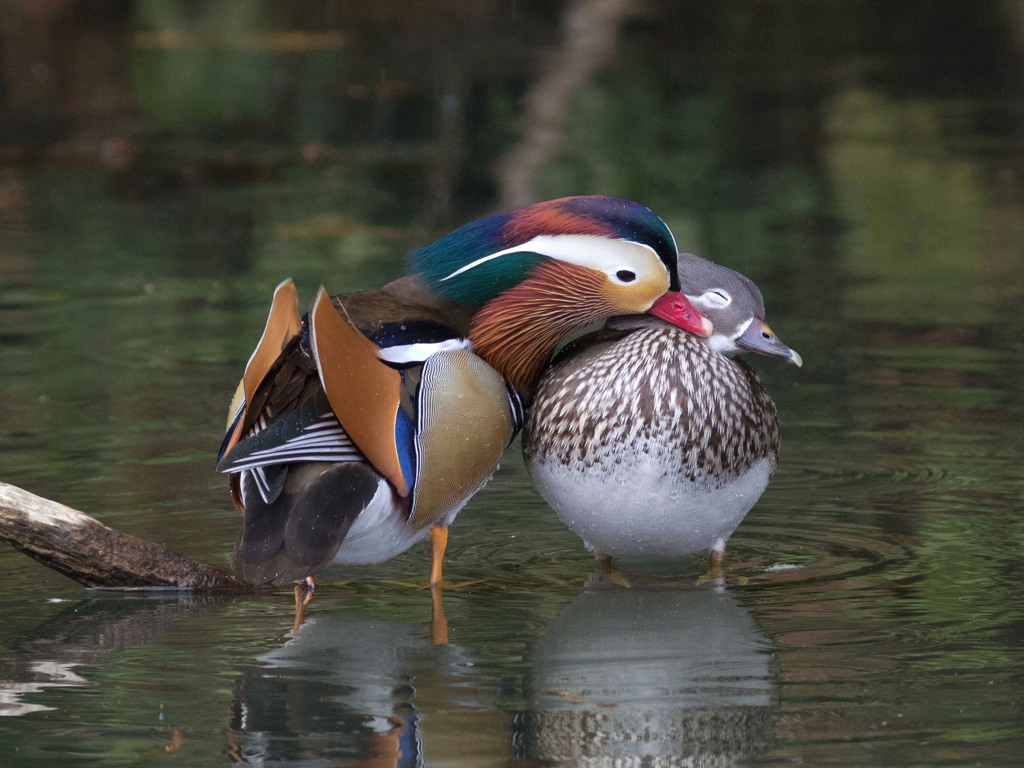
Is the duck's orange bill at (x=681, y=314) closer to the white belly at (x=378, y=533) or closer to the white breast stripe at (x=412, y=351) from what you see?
the white breast stripe at (x=412, y=351)

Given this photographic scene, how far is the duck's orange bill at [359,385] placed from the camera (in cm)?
367

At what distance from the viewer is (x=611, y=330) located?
454 centimetres

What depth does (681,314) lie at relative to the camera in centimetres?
438

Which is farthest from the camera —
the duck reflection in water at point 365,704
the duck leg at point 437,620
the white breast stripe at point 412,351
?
the white breast stripe at point 412,351

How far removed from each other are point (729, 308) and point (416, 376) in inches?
36.1

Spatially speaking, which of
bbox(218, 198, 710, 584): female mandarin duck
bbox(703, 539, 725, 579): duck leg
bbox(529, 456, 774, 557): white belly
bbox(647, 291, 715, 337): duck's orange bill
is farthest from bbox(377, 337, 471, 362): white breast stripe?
bbox(703, 539, 725, 579): duck leg

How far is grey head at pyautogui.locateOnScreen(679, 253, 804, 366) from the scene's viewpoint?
14.5 ft

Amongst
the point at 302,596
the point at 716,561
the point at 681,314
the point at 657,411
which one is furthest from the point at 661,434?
the point at 302,596

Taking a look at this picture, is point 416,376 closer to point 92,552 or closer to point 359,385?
point 359,385

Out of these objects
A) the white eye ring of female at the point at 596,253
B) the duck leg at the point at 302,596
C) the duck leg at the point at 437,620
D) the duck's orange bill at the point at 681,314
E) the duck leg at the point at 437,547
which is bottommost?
the duck leg at the point at 437,620

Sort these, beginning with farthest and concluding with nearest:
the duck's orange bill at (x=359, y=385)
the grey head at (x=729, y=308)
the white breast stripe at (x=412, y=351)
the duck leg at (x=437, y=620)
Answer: the grey head at (x=729, y=308), the white breast stripe at (x=412, y=351), the duck leg at (x=437, y=620), the duck's orange bill at (x=359, y=385)

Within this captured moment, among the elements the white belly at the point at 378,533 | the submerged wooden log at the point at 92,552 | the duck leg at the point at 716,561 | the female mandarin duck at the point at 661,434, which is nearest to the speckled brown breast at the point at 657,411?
the female mandarin duck at the point at 661,434

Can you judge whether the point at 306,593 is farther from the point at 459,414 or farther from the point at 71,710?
the point at 71,710

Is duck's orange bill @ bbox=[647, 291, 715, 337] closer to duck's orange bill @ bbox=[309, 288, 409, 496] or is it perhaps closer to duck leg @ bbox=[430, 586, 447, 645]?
duck's orange bill @ bbox=[309, 288, 409, 496]
